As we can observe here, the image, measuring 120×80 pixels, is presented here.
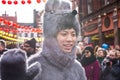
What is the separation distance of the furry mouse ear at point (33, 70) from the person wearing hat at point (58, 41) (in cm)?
9

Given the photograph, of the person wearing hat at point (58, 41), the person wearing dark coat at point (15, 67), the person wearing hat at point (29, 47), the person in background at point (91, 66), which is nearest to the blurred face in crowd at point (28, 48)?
the person wearing hat at point (29, 47)

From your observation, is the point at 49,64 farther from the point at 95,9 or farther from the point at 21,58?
the point at 95,9

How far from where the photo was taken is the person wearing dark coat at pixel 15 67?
2693mm

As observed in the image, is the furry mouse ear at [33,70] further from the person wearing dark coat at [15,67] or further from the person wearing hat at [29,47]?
the person wearing hat at [29,47]

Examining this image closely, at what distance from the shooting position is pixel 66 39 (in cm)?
291

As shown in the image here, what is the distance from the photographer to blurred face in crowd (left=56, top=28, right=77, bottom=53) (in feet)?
→ 9.56

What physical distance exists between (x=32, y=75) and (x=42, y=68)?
258mm

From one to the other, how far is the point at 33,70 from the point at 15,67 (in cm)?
15

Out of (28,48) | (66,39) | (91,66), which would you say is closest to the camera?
(66,39)

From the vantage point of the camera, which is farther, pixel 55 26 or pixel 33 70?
pixel 55 26

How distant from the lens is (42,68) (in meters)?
3.01

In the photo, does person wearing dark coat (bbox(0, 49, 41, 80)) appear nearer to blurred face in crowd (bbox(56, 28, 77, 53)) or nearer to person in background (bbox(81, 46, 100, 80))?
blurred face in crowd (bbox(56, 28, 77, 53))

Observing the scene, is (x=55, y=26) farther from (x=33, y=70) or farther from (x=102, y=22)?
(x=102, y=22)

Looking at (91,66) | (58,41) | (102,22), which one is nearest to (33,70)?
(58,41)
